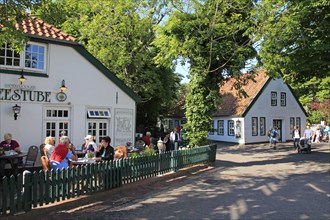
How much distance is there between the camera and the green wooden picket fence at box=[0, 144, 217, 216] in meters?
6.64

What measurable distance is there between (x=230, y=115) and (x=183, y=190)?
73.0 ft

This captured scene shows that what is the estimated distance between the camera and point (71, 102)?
1491cm

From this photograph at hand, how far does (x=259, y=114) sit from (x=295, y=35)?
1500cm

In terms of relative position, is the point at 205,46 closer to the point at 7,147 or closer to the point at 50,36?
the point at 50,36

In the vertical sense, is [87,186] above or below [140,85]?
below

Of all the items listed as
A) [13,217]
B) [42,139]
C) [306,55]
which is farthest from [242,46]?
[13,217]

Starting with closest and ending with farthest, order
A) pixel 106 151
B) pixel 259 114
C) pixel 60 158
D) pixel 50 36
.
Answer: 1. pixel 60 158
2. pixel 106 151
3. pixel 50 36
4. pixel 259 114

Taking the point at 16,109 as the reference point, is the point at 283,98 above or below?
above

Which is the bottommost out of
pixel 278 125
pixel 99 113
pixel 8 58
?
pixel 278 125

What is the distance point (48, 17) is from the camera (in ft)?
27.2

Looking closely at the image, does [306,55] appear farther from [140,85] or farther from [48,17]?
[48,17]

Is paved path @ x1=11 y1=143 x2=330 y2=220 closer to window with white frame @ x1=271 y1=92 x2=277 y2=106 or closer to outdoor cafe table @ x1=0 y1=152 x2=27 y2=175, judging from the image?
outdoor cafe table @ x1=0 y1=152 x2=27 y2=175

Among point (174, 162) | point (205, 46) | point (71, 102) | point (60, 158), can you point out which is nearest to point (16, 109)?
point (71, 102)

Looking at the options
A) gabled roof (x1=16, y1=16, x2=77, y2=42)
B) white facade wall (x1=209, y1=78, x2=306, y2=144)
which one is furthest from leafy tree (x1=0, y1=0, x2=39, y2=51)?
white facade wall (x1=209, y1=78, x2=306, y2=144)
